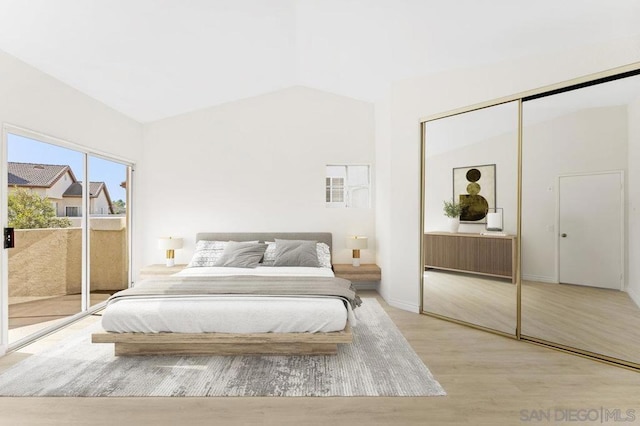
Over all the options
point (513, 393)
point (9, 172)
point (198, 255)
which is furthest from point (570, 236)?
point (9, 172)

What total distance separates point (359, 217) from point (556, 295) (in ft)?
9.35

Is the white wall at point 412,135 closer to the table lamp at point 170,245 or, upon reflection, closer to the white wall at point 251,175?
the white wall at point 251,175

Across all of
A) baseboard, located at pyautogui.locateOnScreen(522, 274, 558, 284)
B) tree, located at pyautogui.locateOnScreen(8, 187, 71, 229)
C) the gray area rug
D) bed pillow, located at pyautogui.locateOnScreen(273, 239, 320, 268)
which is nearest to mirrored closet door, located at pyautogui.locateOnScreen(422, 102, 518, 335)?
baseboard, located at pyautogui.locateOnScreen(522, 274, 558, 284)

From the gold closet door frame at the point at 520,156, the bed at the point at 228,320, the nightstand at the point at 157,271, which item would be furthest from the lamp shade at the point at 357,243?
the nightstand at the point at 157,271

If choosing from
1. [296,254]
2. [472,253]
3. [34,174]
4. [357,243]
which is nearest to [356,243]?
[357,243]

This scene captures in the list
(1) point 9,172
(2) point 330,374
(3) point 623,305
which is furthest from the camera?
(1) point 9,172

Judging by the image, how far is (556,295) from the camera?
3133 millimetres

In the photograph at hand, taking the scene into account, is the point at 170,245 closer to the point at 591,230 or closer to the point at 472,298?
the point at 472,298

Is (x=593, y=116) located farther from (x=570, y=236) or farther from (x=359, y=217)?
(x=359, y=217)

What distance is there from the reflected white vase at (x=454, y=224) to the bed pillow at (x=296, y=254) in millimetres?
1869

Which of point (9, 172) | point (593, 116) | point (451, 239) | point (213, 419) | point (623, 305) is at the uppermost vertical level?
point (593, 116)

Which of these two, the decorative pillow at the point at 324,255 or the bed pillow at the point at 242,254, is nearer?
the bed pillow at the point at 242,254

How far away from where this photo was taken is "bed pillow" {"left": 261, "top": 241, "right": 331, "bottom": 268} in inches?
183

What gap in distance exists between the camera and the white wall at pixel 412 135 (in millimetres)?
3435
